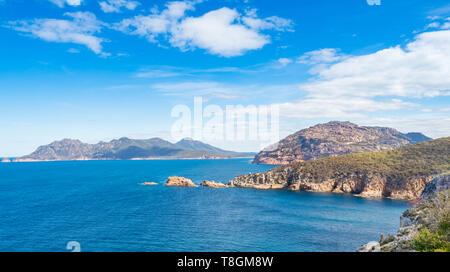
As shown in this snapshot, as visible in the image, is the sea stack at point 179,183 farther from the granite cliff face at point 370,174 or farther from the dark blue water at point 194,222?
the dark blue water at point 194,222

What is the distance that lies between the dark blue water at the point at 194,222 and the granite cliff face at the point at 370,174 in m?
9.32

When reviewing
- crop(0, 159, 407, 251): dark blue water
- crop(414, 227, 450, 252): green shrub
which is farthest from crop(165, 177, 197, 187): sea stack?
crop(414, 227, 450, 252): green shrub

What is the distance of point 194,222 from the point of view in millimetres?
58188

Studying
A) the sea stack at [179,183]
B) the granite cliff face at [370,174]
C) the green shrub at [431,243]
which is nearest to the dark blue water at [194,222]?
the granite cliff face at [370,174]

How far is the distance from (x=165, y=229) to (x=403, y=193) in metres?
74.6

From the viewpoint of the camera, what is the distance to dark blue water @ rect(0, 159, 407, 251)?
4400 centimetres

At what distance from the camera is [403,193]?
279 ft

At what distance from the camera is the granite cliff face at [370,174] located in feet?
284

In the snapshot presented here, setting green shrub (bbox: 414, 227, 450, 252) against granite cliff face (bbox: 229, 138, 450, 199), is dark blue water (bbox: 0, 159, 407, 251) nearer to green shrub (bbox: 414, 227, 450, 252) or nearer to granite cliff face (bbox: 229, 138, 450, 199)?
granite cliff face (bbox: 229, 138, 450, 199)

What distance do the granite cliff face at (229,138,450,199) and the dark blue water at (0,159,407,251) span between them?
30.6ft

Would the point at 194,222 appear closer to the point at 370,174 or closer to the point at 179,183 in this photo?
the point at 179,183

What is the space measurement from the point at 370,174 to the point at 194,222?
223 ft

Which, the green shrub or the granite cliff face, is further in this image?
the granite cliff face

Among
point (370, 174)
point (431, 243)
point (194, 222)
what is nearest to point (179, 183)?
point (194, 222)
